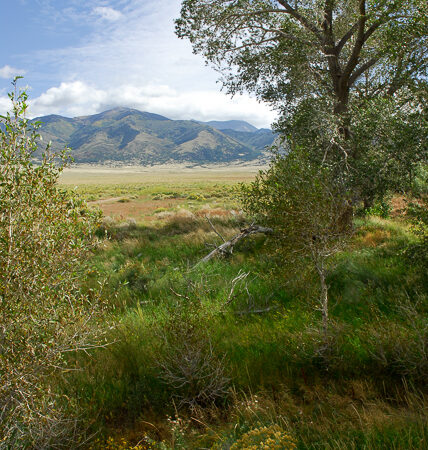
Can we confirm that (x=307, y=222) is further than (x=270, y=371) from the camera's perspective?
Yes

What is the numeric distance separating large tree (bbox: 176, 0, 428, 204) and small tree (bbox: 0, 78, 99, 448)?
7.28 m

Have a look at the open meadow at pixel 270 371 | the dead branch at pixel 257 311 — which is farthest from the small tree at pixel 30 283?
the dead branch at pixel 257 311

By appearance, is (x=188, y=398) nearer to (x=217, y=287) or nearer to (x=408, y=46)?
(x=217, y=287)

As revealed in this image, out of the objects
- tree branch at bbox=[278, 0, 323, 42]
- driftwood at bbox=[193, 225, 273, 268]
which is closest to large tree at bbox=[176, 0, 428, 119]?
tree branch at bbox=[278, 0, 323, 42]

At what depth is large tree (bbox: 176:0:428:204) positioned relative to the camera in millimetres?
8023

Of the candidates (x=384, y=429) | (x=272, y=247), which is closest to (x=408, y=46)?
(x=272, y=247)

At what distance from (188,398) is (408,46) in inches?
366

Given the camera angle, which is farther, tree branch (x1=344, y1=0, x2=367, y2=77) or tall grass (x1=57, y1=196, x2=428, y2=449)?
tree branch (x1=344, y1=0, x2=367, y2=77)

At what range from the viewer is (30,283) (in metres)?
3.45

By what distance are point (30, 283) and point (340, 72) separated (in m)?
12.0

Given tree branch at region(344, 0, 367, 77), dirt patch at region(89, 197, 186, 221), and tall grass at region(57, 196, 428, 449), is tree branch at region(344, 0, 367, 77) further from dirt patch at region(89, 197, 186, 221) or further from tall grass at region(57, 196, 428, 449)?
dirt patch at region(89, 197, 186, 221)

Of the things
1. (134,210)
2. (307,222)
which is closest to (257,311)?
(307,222)

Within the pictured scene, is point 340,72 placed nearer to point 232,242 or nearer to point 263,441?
point 232,242

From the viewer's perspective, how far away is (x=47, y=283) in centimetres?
357
